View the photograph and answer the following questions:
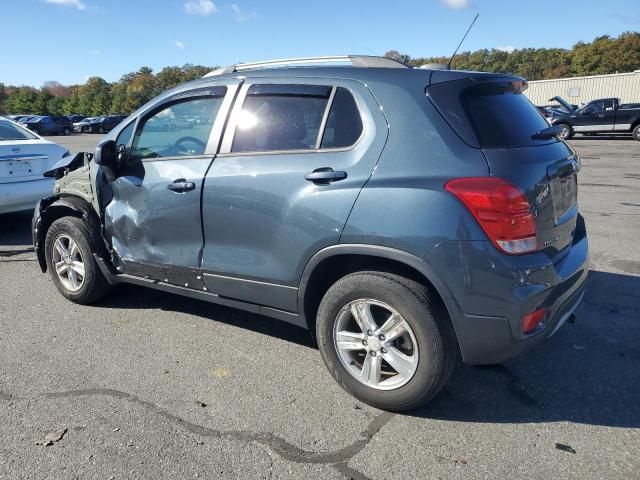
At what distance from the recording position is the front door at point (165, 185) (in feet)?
12.1

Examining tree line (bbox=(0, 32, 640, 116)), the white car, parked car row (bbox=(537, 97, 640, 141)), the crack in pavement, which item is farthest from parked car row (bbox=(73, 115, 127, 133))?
the crack in pavement

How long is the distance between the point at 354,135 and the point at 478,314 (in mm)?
1187

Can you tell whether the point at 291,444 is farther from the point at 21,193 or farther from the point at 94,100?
the point at 94,100

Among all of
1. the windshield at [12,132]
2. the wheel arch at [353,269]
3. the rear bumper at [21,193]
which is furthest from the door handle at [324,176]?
the windshield at [12,132]

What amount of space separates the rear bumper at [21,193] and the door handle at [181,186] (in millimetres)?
4262

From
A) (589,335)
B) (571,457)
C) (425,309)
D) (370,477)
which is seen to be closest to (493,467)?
(571,457)

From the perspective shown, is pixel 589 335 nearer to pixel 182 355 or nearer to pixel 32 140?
pixel 182 355

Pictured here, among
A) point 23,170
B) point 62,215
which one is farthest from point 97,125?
point 62,215

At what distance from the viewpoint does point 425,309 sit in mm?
2818

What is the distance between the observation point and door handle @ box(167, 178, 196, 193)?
3650 mm

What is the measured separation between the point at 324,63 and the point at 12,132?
6147 millimetres

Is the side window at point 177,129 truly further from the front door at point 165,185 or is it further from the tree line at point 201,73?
the tree line at point 201,73

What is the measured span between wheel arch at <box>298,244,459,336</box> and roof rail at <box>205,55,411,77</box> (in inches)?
44.8

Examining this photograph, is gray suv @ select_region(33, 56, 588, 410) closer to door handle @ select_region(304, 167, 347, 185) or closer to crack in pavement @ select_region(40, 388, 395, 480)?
door handle @ select_region(304, 167, 347, 185)
